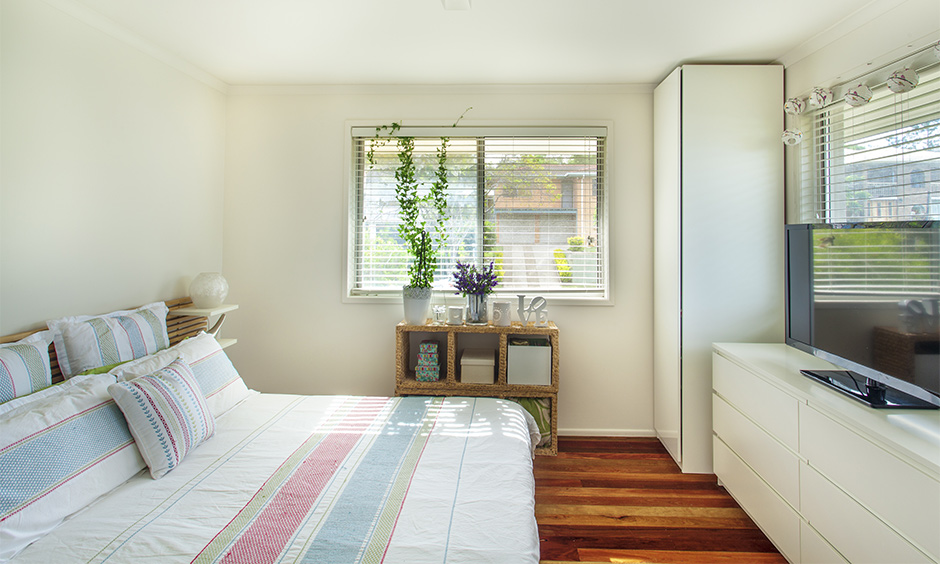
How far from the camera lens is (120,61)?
2.44 m

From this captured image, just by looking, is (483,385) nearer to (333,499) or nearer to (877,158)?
(333,499)

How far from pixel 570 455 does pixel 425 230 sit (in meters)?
1.85

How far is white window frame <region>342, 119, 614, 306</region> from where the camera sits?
10.7ft

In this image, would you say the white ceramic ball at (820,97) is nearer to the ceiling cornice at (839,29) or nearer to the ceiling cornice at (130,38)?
the ceiling cornice at (839,29)

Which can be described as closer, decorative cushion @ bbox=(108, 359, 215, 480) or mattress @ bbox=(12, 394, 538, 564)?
mattress @ bbox=(12, 394, 538, 564)

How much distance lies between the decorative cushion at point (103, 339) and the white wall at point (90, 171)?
154 millimetres

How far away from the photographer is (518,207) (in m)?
3.37

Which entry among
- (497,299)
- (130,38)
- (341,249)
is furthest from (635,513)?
(130,38)

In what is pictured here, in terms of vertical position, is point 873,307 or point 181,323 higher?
point 873,307

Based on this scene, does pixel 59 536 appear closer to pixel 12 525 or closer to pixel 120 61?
pixel 12 525

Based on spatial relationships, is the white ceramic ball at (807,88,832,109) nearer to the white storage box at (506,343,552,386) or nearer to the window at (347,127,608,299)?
the window at (347,127,608,299)

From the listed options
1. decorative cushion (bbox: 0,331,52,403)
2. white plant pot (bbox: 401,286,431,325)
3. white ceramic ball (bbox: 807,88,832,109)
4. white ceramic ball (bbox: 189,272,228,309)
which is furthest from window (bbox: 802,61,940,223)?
decorative cushion (bbox: 0,331,52,403)

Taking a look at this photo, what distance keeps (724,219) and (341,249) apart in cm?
254

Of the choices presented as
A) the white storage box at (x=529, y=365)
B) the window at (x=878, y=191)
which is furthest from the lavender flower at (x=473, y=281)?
the window at (x=878, y=191)
